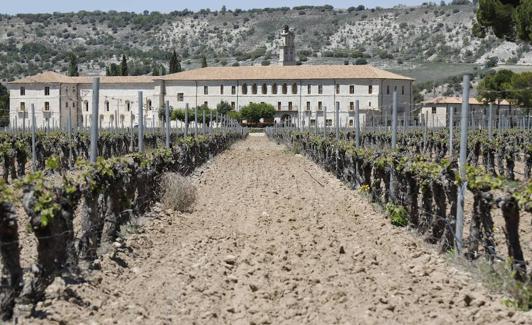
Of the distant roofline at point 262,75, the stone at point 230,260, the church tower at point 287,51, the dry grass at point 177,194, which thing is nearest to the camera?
the stone at point 230,260

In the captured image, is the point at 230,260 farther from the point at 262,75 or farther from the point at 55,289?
the point at 262,75

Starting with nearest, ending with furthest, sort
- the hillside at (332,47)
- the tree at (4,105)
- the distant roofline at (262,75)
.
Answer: the tree at (4,105) < the distant roofline at (262,75) < the hillside at (332,47)

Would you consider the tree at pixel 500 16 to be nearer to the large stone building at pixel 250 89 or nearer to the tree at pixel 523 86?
the tree at pixel 523 86

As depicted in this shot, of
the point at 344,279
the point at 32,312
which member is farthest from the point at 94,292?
the point at 344,279

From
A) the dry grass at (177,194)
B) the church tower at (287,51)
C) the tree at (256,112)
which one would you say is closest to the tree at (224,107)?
the tree at (256,112)

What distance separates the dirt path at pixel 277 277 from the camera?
7570 mm

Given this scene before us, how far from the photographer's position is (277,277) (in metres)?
9.16

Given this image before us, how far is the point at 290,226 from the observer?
12.9m

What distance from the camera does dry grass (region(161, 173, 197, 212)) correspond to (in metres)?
14.9

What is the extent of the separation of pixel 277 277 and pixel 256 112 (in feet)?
265

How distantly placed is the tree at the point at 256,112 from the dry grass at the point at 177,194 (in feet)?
244

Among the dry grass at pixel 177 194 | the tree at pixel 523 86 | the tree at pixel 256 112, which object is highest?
the tree at pixel 523 86

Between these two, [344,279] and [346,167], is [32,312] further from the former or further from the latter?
[346,167]

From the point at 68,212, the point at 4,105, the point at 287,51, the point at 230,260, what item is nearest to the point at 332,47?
the point at 287,51
